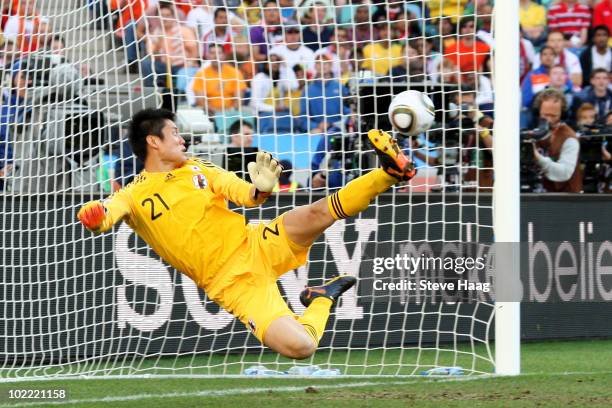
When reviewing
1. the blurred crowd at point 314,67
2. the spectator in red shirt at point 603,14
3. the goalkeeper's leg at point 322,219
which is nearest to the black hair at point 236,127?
the blurred crowd at point 314,67

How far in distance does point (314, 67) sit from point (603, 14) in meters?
5.95

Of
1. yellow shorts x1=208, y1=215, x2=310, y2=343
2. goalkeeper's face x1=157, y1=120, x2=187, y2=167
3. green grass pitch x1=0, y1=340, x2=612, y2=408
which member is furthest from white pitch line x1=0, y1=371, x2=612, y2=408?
goalkeeper's face x1=157, y1=120, x2=187, y2=167

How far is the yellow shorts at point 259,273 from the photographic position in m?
7.22

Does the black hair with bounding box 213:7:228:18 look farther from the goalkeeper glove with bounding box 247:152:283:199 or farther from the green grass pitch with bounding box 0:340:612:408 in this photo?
the goalkeeper glove with bounding box 247:152:283:199

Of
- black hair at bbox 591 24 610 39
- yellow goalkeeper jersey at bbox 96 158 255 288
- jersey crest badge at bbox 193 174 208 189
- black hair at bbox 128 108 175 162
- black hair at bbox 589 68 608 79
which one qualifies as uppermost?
black hair at bbox 591 24 610 39

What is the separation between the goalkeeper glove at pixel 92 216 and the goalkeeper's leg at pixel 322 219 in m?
1.31

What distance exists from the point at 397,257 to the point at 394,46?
1.89 m

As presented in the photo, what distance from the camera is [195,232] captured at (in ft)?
23.6

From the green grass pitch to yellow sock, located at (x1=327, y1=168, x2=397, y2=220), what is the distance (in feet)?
3.96

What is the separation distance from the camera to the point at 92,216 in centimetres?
652

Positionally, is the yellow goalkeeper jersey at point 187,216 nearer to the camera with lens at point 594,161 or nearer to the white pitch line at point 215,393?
the white pitch line at point 215,393

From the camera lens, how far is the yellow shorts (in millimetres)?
7219

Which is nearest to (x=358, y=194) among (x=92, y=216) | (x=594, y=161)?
(x=92, y=216)

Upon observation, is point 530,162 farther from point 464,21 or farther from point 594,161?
point 464,21
